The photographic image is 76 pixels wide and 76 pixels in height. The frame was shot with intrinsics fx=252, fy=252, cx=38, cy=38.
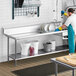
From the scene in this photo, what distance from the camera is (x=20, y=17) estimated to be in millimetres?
6871

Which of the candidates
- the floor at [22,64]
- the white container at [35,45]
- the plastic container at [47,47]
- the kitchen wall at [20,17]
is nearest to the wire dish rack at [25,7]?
the kitchen wall at [20,17]

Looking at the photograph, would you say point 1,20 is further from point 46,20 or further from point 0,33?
point 46,20

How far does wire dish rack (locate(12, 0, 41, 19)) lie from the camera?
6707 mm

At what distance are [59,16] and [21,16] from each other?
1.36 m

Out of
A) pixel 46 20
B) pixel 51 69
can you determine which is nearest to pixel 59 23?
pixel 46 20

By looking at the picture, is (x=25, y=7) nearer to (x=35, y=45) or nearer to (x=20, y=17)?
(x=20, y=17)

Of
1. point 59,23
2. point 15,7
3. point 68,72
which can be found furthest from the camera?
point 59,23

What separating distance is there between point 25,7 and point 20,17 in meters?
0.31

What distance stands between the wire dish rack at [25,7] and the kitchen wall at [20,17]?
111 millimetres

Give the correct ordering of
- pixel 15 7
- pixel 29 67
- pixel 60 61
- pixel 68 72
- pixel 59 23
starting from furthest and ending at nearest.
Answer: pixel 59 23, pixel 15 7, pixel 29 67, pixel 68 72, pixel 60 61

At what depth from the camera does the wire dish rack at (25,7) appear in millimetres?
6707

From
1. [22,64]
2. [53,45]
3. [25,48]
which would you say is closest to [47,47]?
[53,45]

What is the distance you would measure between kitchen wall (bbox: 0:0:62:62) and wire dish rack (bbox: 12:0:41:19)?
111 millimetres

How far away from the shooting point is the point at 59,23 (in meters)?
7.32
